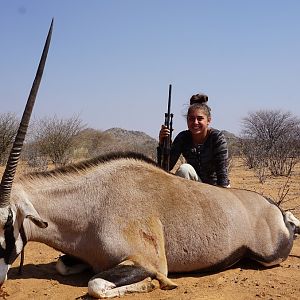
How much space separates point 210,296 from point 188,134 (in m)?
2.80

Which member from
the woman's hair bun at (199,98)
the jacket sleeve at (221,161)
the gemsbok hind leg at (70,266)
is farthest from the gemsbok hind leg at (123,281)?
the woman's hair bun at (199,98)

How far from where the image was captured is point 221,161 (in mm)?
6508

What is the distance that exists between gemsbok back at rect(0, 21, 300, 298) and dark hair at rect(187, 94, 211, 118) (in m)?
1.21

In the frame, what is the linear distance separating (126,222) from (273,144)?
68.2 ft

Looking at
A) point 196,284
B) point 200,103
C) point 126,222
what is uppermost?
point 200,103

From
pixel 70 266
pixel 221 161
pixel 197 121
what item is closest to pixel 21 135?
pixel 70 266

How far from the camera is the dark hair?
254 inches

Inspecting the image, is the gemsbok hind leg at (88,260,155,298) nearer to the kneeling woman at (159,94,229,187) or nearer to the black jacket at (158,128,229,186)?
the kneeling woman at (159,94,229,187)

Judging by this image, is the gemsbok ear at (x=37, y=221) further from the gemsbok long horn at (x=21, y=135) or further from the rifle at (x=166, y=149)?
the rifle at (x=166, y=149)

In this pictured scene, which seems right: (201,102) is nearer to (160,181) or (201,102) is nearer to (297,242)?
(160,181)

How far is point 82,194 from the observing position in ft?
16.2

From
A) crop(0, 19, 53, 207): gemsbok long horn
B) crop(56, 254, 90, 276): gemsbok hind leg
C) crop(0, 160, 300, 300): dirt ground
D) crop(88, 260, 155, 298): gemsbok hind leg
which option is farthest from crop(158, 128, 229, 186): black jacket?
crop(0, 19, 53, 207): gemsbok long horn

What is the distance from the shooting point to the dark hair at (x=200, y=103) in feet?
21.2

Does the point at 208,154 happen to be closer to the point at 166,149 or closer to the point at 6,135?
the point at 166,149
